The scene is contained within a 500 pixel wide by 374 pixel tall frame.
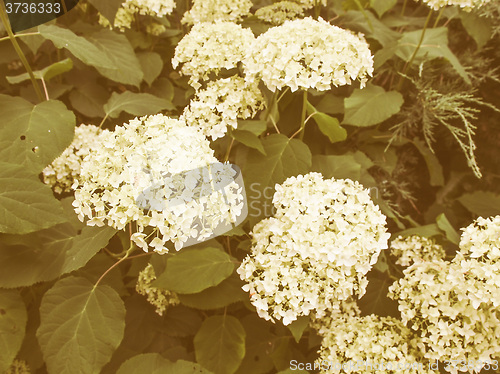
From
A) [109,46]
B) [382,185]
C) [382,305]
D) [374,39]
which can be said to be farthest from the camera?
[382,185]

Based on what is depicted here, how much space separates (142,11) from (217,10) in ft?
1.04

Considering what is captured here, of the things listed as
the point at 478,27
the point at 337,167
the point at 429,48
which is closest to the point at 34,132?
the point at 337,167

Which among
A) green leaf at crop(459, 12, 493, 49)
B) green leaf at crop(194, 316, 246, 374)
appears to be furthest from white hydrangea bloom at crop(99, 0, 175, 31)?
green leaf at crop(459, 12, 493, 49)

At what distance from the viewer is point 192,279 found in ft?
4.13

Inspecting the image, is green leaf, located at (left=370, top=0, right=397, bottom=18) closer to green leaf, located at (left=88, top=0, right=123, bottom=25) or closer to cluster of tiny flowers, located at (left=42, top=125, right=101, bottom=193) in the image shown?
green leaf, located at (left=88, top=0, right=123, bottom=25)

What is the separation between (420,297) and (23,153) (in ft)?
4.20

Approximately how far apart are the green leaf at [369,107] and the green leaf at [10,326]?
126cm

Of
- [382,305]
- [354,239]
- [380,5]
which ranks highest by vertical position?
[380,5]

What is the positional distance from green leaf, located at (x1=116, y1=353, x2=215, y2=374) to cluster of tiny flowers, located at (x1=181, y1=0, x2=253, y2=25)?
4.09 ft

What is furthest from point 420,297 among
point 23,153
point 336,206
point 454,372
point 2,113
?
point 2,113

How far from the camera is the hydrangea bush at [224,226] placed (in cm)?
110

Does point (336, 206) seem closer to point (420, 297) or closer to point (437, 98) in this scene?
point (420, 297)

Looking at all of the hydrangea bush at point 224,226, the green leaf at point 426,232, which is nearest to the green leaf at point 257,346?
the hydrangea bush at point 224,226
